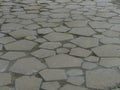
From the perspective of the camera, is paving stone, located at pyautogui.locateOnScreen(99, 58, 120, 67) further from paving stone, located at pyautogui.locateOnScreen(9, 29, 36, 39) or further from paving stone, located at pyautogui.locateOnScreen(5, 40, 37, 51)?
paving stone, located at pyautogui.locateOnScreen(9, 29, 36, 39)

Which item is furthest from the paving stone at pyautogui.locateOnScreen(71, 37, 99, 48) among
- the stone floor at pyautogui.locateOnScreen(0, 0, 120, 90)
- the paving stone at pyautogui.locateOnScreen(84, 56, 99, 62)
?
the paving stone at pyautogui.locateOnScreen(84, 56, 99, 62)

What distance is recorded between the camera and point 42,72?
3.61m

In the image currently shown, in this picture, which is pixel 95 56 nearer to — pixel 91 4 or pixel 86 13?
pixel 86 13

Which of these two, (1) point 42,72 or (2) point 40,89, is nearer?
(2) point 40,89

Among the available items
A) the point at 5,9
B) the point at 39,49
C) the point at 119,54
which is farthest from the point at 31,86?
the point at 5,9

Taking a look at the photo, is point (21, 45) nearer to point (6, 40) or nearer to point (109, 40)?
point (6, 40)

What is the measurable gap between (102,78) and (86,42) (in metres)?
1.21

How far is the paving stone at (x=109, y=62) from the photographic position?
3773 millimetres

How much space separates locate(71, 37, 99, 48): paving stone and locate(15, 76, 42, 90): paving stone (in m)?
1.26

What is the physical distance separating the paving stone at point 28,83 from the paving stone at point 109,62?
949 millimetres

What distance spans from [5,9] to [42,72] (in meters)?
3.54

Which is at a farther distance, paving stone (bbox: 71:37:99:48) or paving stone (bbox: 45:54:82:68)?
paving stone (bbox: 71:37:99:48)

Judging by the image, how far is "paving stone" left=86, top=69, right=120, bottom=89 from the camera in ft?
10.8

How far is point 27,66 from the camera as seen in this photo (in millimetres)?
3795
